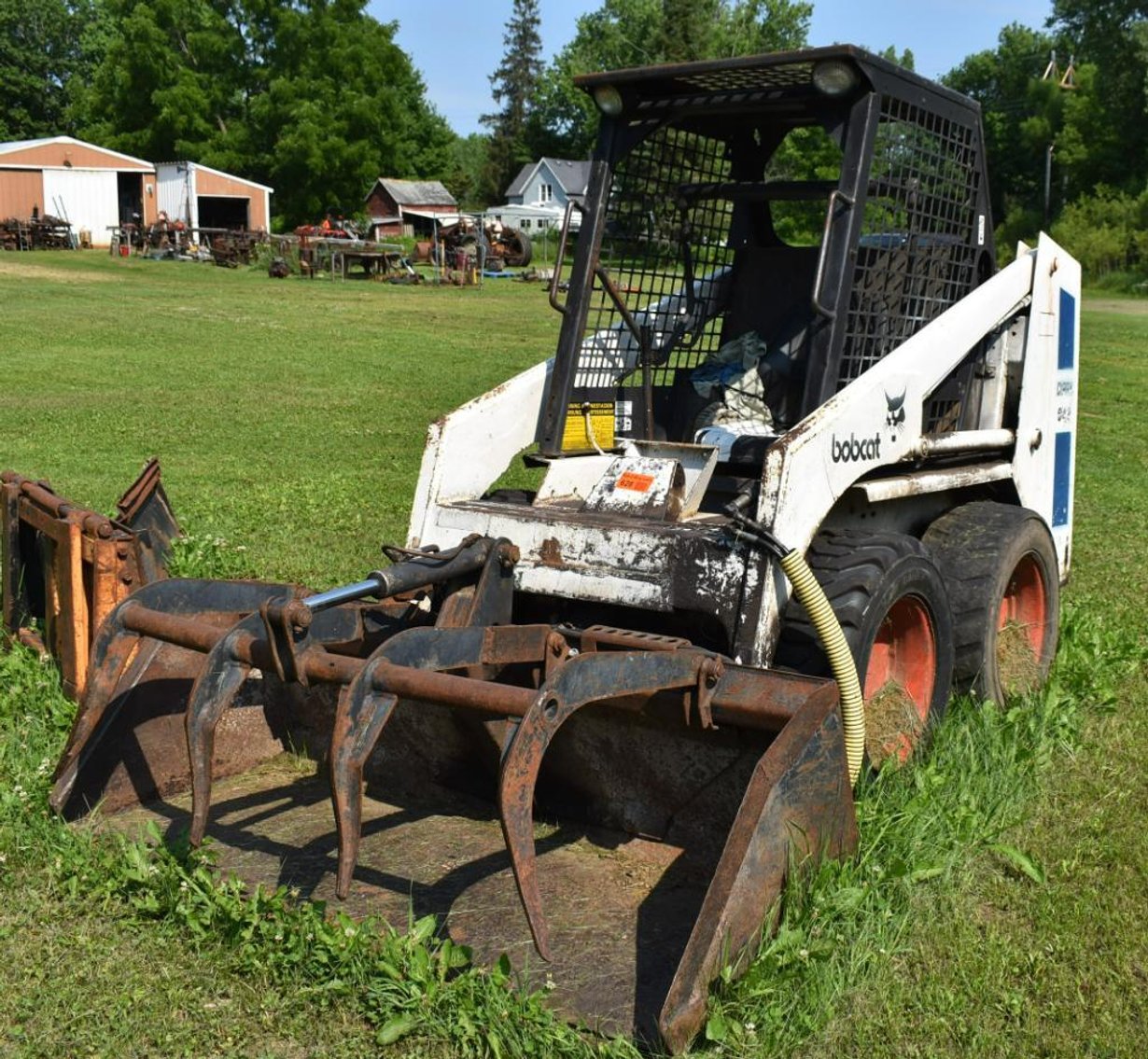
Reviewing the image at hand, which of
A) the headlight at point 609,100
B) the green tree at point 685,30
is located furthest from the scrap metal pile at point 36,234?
the headlight at point 609,100

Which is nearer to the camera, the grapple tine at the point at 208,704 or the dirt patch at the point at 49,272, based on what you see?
the grapple tine at the point at 208,704

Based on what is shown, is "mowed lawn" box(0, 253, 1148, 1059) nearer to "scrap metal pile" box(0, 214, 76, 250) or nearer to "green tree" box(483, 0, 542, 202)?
"scrap metal pile" box(0, 214, 76, 250)

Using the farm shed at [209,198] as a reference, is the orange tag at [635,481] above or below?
above

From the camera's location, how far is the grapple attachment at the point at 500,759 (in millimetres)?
3479

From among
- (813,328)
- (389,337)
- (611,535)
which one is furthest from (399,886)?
(389,337)

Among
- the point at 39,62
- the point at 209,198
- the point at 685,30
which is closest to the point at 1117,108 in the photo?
the point at 685,30

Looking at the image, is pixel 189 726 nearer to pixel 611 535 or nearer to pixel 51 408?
pixel 611 535

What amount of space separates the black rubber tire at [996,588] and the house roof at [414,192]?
55.6m

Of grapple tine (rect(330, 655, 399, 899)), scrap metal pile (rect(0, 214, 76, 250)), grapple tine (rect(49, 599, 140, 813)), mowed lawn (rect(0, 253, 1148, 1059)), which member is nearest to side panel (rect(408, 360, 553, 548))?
grapple tine (rect(49, 599, 140, 813))

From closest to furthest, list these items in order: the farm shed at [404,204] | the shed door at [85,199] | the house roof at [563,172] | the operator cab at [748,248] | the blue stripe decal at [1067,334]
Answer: the operator cab at [748,248] < the blue stripe decal at [1067,334] < the shed door at [85,199] < the farm shed at [404,204] < the house roof at [563,172]

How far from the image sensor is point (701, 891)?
4.10 metres

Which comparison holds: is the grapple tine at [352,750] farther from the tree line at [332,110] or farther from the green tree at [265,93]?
the green tree at [265,93]

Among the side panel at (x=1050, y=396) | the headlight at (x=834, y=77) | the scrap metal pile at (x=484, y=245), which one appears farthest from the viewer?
the scrap metal pile at (x=484, y=245)

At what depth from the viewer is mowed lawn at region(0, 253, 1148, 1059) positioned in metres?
3.44
